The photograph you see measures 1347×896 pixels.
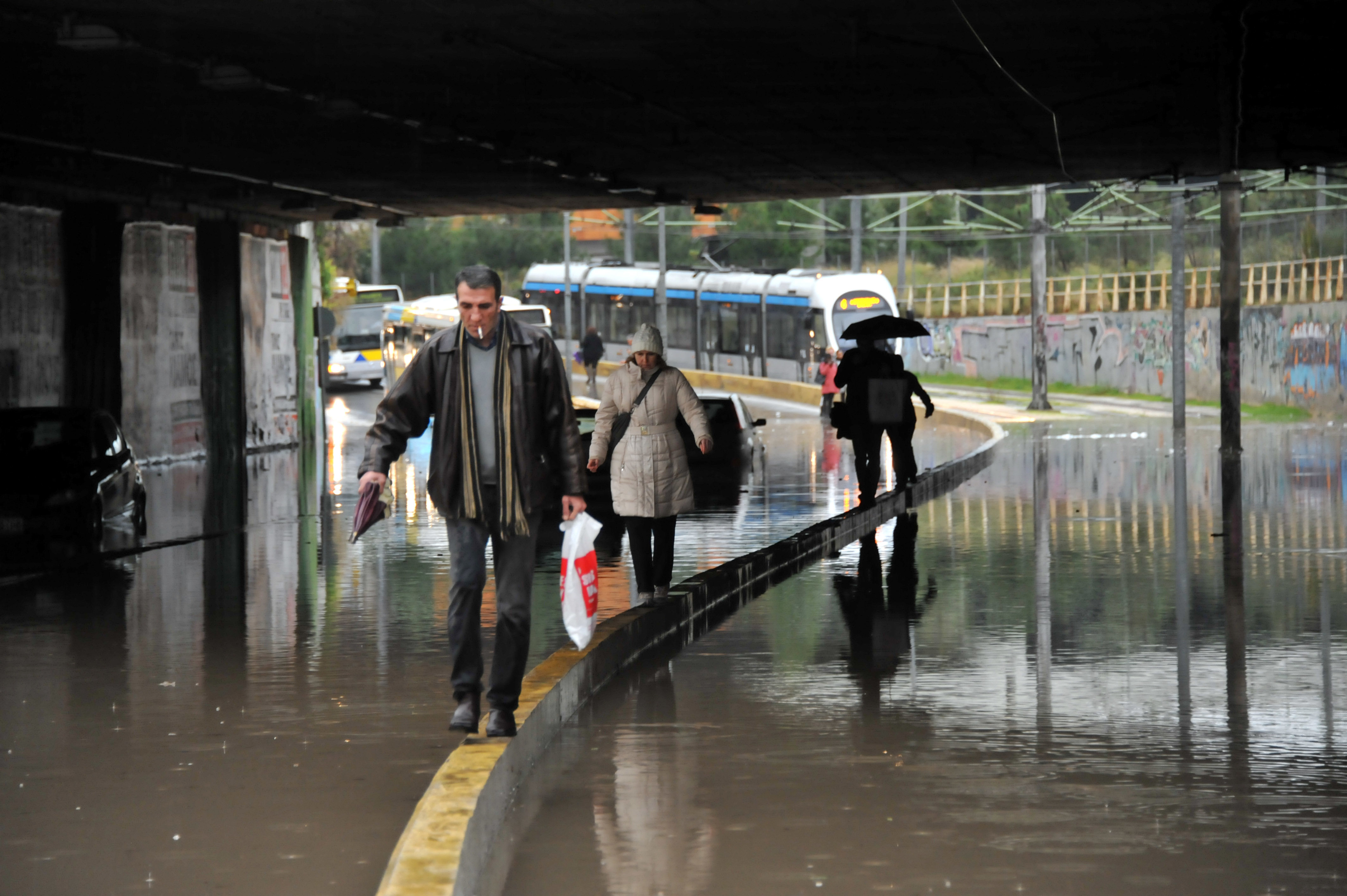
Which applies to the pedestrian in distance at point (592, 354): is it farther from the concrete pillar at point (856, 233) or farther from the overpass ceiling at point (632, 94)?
the overpass ceiling at point (632, 94)

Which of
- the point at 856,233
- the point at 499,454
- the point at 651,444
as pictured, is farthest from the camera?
the point at 856,233

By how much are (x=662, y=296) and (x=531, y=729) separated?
1937 inches

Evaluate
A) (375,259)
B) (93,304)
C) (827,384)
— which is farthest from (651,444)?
(375,259)

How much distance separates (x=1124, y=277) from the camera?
66812 millimetres

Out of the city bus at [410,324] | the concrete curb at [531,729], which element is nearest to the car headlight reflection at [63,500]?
the concrete curb at [531,729]

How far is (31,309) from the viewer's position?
25297mm

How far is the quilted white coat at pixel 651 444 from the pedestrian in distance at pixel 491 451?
3.56 meters

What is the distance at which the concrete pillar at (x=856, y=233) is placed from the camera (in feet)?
188

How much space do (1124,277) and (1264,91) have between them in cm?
4942

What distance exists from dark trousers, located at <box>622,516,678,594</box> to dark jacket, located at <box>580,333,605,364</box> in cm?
3997

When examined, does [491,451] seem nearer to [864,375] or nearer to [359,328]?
[864,375]

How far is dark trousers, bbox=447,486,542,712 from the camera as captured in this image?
6883 mm

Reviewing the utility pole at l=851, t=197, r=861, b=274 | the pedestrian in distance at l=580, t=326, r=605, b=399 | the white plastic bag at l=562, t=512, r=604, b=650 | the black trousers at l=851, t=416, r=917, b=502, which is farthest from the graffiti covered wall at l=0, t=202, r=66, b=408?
the utility pole at l=851, t=197, r=861, b=274

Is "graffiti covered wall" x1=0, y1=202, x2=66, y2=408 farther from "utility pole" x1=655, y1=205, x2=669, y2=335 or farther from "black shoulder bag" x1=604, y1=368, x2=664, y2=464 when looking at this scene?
"utility pole" x1=655, y1=205, x2=669, y2=335
